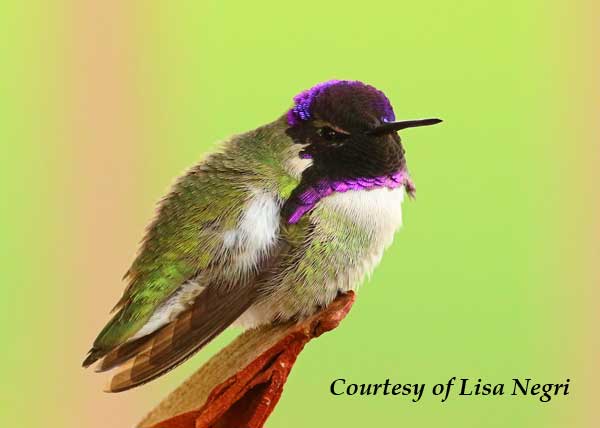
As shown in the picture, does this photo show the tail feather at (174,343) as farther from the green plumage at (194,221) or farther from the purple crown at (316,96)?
the purple crown at (316,96)

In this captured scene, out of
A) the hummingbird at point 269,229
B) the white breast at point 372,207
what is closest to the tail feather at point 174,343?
the hummingbird at point 269,229

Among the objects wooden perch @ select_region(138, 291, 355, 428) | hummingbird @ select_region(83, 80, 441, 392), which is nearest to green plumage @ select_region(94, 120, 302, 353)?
hummingbird @ select_region(83, 80, 441, 392)

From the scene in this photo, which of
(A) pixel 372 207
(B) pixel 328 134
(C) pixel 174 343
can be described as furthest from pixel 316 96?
(C) pixel 174 343

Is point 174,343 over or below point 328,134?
below

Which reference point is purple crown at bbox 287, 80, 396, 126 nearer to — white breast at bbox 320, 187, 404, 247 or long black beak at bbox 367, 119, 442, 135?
long black beak at bbox 367, 119, 442, 135

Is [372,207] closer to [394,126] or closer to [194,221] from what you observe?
[394,126]

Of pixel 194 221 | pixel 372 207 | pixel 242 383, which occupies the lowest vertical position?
pixel 242 383
